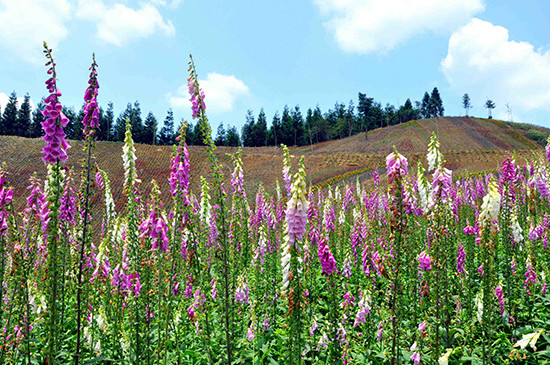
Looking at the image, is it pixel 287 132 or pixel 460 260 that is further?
pixel 287 132

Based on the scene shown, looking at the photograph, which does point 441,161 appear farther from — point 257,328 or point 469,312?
point 257,328

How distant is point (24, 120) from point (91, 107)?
120 m

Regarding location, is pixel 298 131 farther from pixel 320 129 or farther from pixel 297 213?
pixel 297 213

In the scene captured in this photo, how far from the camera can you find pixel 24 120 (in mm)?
95500

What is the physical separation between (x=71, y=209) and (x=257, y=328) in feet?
11.4

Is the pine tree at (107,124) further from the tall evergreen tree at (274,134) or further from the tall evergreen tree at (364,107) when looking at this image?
the tall evergreen tree at (364,107)

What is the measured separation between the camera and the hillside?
50.9 meters

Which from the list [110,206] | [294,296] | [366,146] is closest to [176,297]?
[294,296]

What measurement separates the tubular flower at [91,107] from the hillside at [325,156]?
2044cm

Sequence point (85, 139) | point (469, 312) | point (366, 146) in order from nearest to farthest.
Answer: point (85, 139)
point (469, 312)
point (366, 146)

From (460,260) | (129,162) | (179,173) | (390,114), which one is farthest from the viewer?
(390,114)

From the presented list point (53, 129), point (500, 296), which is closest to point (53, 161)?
point (53, 129)

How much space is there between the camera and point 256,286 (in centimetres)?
577

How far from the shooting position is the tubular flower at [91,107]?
377 cm
